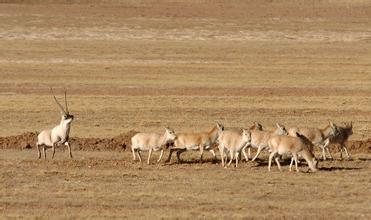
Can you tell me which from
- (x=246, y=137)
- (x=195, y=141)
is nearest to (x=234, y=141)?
(x=246, y=137)

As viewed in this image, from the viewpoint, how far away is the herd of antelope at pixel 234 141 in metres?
21.0

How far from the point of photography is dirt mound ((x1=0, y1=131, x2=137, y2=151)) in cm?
2570

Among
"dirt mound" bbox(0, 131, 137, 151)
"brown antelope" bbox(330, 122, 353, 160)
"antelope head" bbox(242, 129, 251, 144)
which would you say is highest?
"antelope head" bbox(242, 129, 251, 144)

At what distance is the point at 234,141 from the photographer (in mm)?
21859

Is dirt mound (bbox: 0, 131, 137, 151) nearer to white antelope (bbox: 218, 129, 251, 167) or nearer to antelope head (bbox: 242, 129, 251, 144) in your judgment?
white antelope (bbox: 218, 129, 251, 167)

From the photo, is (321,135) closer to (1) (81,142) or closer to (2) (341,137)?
(2) (341,137)

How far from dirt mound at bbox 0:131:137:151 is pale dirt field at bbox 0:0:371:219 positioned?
29.0 inches

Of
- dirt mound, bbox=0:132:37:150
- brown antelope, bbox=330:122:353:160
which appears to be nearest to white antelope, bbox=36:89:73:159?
dirt mound, bbox=0:132:37:150

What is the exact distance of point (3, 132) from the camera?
28.4 meters

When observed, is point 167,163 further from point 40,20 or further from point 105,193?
point 40,20

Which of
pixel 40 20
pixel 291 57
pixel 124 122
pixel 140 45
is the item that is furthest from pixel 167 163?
pixel 40 20

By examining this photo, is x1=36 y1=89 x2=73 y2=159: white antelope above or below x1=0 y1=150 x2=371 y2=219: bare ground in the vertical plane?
above

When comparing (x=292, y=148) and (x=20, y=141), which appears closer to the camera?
(x=292, y=148)

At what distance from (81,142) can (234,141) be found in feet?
18.6
